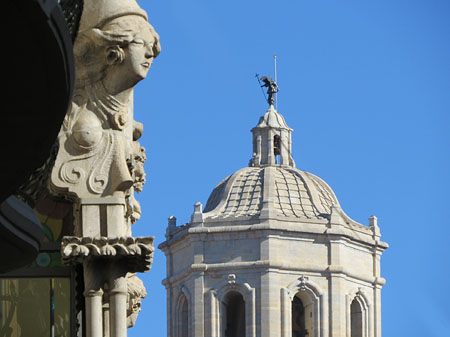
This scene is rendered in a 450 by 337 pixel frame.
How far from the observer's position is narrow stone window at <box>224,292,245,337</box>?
129750 mm

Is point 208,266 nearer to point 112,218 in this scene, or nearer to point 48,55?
point 112,218

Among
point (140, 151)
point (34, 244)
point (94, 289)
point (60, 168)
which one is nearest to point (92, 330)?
point (94, 289)

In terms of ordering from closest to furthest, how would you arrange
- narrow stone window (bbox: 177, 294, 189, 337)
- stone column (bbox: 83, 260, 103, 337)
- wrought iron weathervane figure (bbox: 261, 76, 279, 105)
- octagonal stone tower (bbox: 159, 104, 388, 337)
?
stone column (bbox: 83, 260, 103, 337) → octagonal stone tower (bbox: 159, 104, 388, 337) → narrow stone window (bbox: 177, 294, 189, 337) → wrought iron weathervane figure (bbox: 261, 76, 279, 105)

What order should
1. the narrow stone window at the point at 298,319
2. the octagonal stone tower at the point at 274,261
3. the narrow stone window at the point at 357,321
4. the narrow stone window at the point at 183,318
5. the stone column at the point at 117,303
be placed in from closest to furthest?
the stone column at the point at 117,303
the octagonal stone tower at the point at 274,261
the narrow stone window at the point at 298,319
the narrow stone window at the point at 357,321
the narrow stone window at the point at 183,318

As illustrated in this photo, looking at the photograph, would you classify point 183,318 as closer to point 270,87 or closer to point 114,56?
point 270,87

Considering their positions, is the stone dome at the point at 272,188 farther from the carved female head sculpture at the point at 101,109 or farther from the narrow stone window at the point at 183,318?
the carved female head sculpture at the point at 101,109

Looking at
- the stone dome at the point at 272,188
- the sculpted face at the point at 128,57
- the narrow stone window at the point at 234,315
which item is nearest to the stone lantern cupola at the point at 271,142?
the stone dome at the point at 272,188

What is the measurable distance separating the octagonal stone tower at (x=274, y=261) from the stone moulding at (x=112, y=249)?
110023 millimetres

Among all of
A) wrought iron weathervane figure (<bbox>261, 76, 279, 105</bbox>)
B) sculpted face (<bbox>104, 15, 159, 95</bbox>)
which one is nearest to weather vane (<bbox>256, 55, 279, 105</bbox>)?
wrought iron weathervane figure (<bbox>261, 76, 279, 105</bbox>)

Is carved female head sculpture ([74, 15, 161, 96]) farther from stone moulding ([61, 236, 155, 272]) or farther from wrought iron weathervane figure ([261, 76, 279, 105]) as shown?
wrought iron weathervane figure ([261, 76, 279, 105])

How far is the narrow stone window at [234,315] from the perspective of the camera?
129750 millimetres

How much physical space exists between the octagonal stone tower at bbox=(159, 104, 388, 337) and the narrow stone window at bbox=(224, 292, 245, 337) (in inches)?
2.9

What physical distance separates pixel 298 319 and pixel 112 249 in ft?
378

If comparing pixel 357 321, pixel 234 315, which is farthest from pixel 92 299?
pixel 357 321
